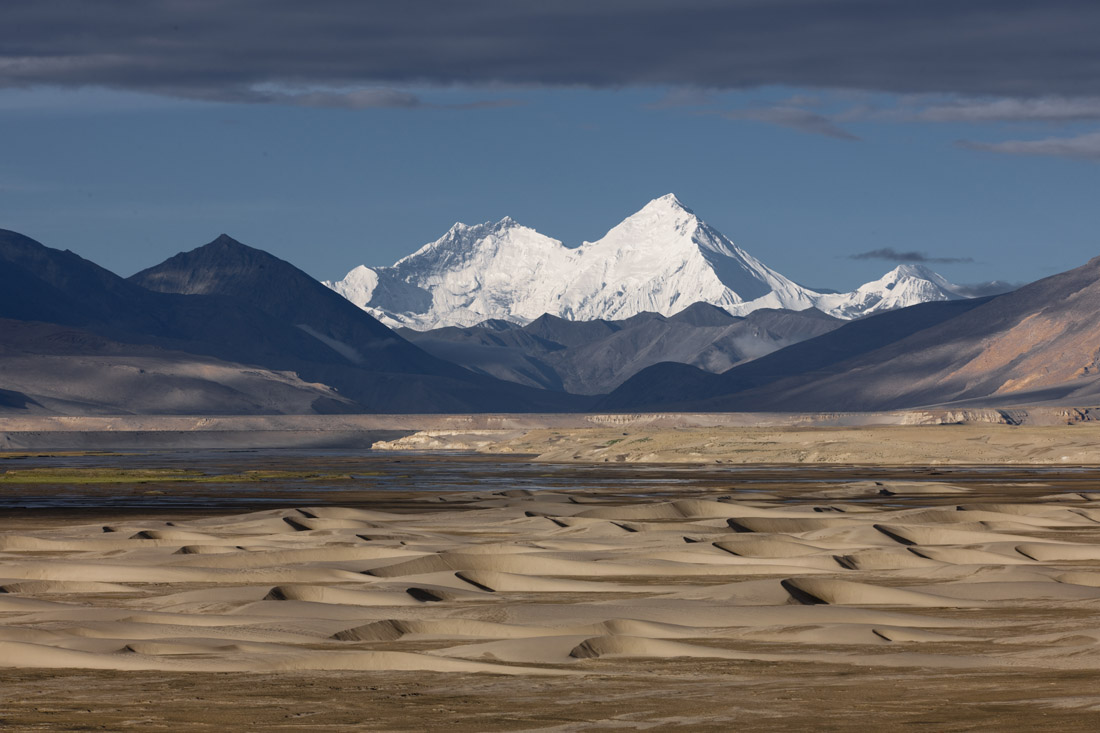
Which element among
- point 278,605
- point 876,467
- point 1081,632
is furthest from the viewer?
point 876,467

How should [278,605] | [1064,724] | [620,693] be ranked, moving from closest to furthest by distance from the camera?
[1064,724] → [620,693] → [278,605]

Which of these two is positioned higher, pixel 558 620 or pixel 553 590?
pixel 558 620

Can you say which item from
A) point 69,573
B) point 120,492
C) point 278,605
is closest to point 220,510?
point 120,492

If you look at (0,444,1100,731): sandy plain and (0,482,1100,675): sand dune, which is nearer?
(0,444,1100,731): sandy plain

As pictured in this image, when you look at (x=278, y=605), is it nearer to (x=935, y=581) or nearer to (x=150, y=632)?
(x=150, y=632)
